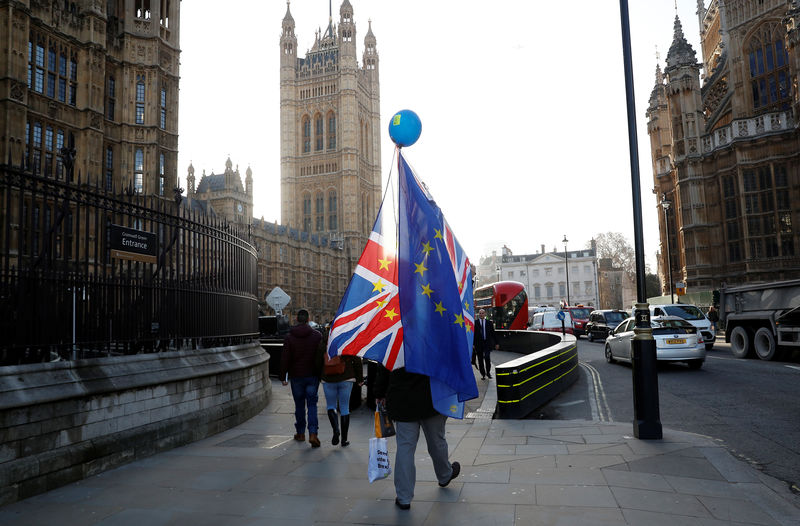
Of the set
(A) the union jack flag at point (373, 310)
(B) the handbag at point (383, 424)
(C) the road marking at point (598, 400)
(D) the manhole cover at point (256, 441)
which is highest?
(A) the union jack flag at point (373, 310)

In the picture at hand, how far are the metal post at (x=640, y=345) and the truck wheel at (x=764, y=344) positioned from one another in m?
11.9

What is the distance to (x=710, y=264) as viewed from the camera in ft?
124

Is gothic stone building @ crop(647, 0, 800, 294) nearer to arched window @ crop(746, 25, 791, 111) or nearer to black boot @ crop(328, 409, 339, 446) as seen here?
arched window @ crop(746, 25, 791, 111)

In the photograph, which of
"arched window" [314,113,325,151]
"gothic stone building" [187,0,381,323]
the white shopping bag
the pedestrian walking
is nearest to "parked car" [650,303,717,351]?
the pedestrian walking

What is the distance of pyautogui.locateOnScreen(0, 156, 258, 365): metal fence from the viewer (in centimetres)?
589

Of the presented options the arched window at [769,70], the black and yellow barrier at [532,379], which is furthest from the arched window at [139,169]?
the arched window at [769,70]

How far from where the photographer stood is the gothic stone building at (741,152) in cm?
3388

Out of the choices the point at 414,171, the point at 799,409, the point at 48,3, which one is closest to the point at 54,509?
the point at 414,171

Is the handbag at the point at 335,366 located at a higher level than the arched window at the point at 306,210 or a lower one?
lower

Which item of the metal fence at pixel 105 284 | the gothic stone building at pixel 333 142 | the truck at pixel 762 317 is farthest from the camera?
the gothic stone building at pixel 333 142

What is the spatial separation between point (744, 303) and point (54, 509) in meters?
19.1

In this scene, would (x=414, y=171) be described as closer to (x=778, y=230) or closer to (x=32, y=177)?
(x=32, y=177)

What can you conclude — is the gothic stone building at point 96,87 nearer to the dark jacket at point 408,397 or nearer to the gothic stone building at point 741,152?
the dark jacket at point 408,397

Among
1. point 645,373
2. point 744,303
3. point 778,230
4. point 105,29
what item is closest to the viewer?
point 645,373
